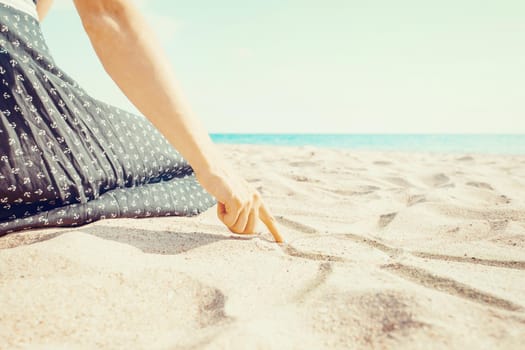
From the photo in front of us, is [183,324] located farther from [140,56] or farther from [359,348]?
[140,56]

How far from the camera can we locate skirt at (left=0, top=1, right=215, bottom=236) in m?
1.06

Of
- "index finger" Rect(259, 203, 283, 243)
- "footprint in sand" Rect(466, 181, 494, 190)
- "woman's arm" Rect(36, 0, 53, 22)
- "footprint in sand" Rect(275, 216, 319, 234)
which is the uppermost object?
"woman's arm" Rect(36, 0, 53, 22)

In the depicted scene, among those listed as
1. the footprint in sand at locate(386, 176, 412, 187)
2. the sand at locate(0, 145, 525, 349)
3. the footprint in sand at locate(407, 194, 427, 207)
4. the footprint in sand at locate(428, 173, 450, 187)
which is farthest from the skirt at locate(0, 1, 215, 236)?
the footprint in sand at locate(428, 173, 450, 187)

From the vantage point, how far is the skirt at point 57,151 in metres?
1.06

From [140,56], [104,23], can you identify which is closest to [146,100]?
[140,56]

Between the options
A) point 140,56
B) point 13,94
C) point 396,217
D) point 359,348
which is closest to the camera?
point 359,348

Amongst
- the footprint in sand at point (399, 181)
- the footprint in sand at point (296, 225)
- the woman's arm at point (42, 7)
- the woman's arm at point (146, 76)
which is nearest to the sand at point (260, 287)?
the footprint in sand at point (296, 225)

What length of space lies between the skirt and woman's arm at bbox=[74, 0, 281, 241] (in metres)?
0.30

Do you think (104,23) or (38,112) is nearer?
(104,23)

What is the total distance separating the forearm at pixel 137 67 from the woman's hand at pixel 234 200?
7 cm

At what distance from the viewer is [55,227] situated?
1116 mm

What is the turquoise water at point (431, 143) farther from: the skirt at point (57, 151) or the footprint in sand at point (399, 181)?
the skirt at point (57, 151)

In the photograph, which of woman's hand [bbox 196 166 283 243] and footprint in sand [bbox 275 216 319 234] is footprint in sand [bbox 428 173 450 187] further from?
woman's hand [bbox 196 166 283 243]

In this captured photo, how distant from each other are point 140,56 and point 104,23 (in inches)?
4.8
